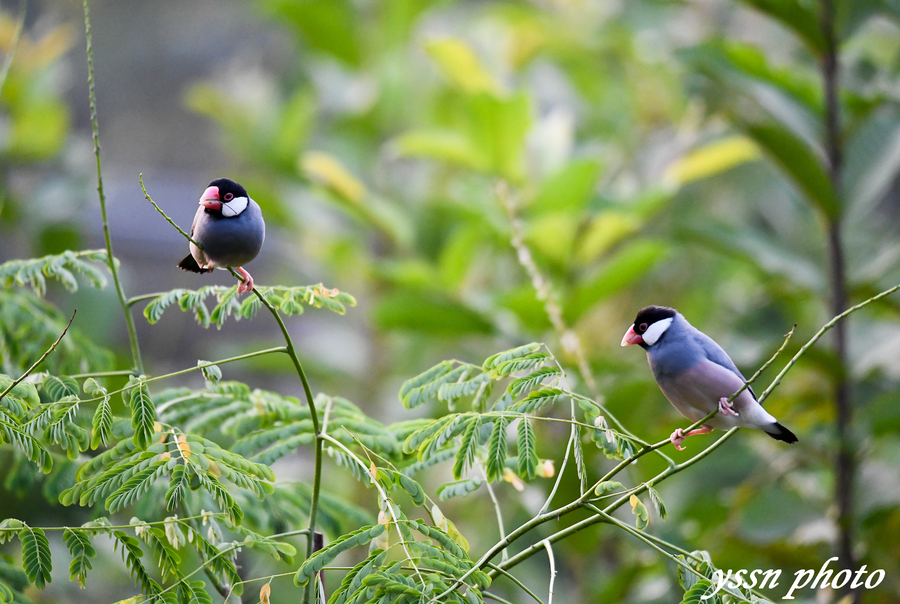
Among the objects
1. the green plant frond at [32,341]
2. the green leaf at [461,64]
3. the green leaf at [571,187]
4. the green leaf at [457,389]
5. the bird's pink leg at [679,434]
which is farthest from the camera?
the green leaf at [461,64]

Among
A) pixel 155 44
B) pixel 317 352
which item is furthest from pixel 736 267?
pixel 155 44

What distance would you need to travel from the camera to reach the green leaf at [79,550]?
0.57 meters

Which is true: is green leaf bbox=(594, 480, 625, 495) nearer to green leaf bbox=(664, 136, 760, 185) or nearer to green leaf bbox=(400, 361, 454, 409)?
green leaf bbox=(400, 361, 454, 409)

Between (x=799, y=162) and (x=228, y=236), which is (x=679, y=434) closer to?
(x=228, y=236)

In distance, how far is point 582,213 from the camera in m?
1.55

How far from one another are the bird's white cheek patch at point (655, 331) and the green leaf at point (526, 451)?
0.12 meters

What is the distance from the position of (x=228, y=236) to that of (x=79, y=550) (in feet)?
0.91

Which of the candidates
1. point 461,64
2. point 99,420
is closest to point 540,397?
point 99,420

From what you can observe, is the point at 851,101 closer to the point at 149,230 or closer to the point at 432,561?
the point at 432,561

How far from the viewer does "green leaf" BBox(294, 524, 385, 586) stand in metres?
0.56

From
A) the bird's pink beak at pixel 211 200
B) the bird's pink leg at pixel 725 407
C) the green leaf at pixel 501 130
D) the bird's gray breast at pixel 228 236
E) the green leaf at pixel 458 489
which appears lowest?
the green leaf at pixel 458 489

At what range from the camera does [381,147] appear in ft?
7.47

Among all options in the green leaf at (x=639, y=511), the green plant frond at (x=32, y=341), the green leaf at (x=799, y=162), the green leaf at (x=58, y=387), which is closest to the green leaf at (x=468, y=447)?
the green leaf at (x=639, y=511)

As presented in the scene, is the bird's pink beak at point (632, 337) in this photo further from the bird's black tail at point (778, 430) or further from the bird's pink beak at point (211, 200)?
the bird's pink beak at point (211, 200)
